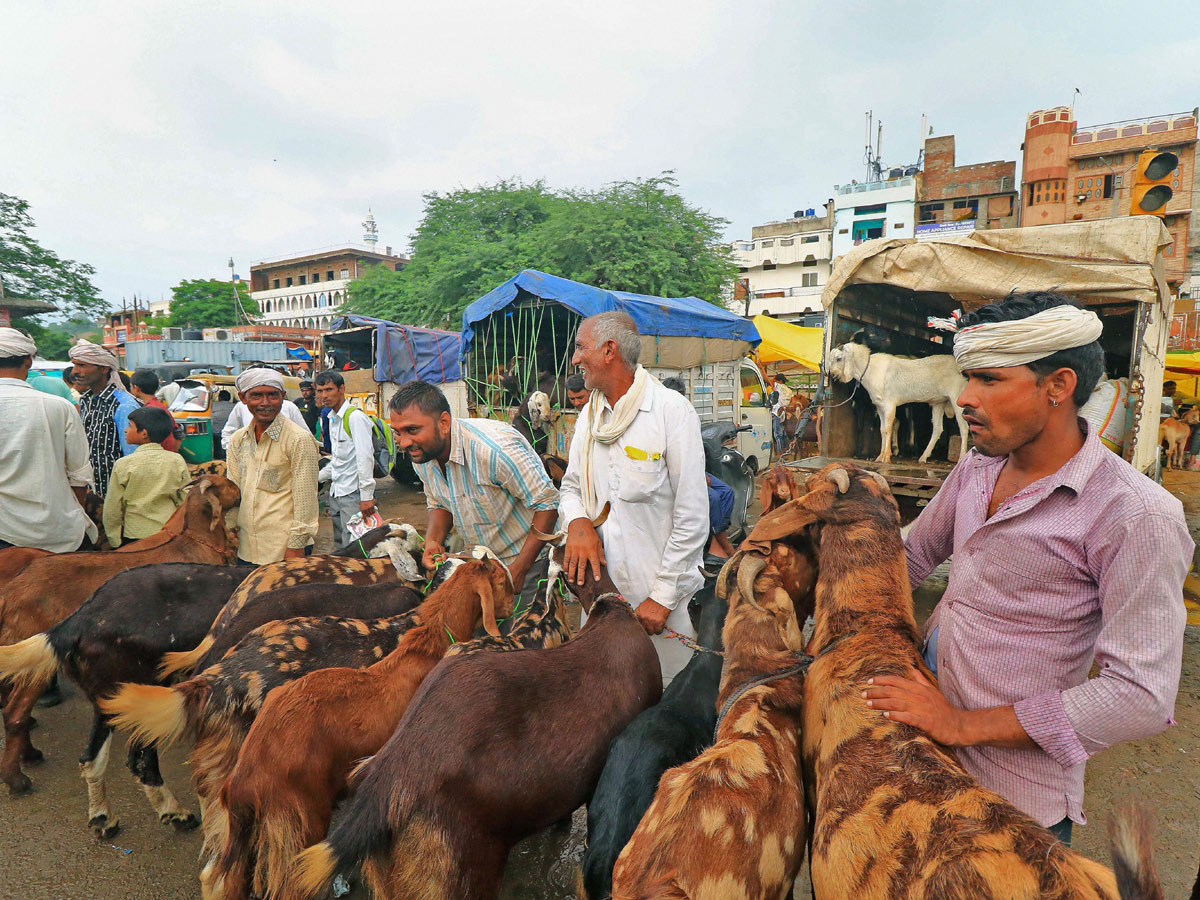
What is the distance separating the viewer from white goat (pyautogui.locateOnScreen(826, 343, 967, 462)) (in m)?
7.47

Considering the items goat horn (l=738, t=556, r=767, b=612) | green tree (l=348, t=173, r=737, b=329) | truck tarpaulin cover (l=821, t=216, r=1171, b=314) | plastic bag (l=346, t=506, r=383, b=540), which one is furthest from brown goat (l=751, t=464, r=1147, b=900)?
green tree (l=348, t=173, r=737, b=329)

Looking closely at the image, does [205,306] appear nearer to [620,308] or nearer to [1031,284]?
[620,308]

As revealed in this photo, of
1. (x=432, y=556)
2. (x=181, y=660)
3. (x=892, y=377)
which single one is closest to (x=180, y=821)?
(x=181, y=660)

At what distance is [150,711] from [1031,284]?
6.87 meters

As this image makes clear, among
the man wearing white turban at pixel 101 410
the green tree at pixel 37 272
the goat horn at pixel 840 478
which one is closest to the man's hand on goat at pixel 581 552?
the goat horn at pixel 840 478

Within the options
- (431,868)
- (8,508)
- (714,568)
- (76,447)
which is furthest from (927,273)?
(8,508)

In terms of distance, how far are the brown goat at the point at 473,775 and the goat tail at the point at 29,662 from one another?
2047 millimetres

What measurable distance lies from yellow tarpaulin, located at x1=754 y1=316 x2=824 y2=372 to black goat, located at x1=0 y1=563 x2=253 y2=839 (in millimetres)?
14427

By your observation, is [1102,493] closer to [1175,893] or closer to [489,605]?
[489,605]

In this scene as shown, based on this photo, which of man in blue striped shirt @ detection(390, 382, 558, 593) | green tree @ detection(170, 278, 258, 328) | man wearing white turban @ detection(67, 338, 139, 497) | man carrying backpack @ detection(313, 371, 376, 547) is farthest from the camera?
green tree @ detection(170, 278, 258, 328)

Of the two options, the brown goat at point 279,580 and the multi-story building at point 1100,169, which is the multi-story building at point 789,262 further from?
the brown goat at point 279,580

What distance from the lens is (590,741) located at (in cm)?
230

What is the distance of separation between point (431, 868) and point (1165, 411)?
19829 millimetres

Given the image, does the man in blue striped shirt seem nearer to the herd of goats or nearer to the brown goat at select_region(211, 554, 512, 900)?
the herd of goats
